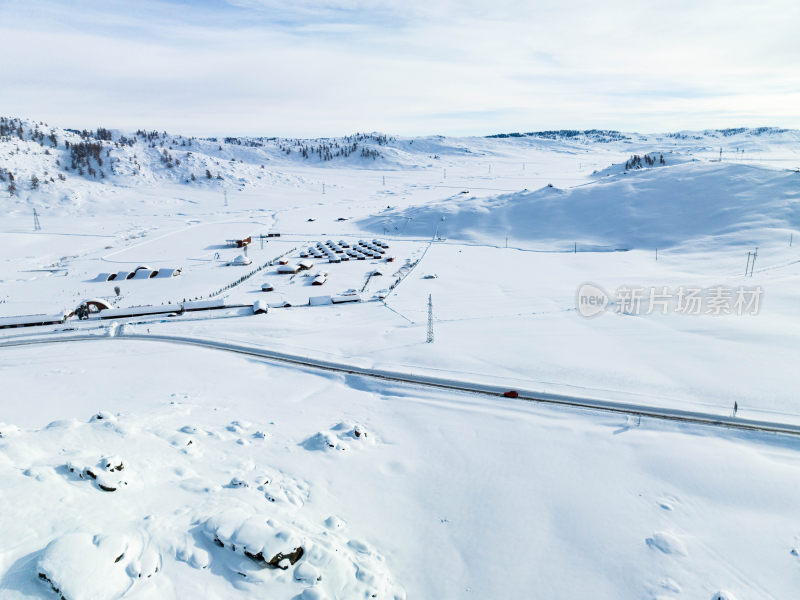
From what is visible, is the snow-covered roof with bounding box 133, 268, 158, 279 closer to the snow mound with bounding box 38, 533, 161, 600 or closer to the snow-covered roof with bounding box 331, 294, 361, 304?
the snow-covered roof with bounding box 331, 294, 361, 304

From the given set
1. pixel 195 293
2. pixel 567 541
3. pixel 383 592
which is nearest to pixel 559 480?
pixel 567 541

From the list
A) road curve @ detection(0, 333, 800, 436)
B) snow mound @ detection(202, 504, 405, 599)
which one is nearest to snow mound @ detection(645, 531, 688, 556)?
snow mound @ detection(202, 504, 405, 599)

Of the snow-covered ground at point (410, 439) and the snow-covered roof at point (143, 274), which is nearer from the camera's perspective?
the snow-covered ground at point (410, 439)

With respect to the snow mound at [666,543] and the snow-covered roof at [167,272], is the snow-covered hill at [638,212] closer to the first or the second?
the snow-covered roof at [167,272]

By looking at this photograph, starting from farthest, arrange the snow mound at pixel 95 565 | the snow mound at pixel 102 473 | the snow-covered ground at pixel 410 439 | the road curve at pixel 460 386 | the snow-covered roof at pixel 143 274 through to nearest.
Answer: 1. the snow-covered roof at pixel 143 274
2. the road curve at pixel 460 386
3. the snow mound at pixel 102 473
4. the snow-covered ground at pixel 410 439
5. the snow mound at pixel 95 565

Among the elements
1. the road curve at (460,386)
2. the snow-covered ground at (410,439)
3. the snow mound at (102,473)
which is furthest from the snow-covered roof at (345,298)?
the snow mound at (102,473)

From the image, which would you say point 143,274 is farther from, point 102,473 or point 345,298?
point 102,473

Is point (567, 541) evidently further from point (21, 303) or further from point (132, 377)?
point (21, 303)

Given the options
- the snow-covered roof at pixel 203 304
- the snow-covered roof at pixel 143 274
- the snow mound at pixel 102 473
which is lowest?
the snow-covered roof at pixel 203 304

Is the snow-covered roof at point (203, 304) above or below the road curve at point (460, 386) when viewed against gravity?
above
